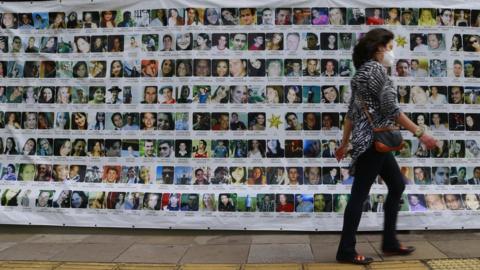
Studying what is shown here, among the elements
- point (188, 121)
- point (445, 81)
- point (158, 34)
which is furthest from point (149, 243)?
point (445, 81)

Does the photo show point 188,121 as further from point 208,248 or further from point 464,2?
point 464,2

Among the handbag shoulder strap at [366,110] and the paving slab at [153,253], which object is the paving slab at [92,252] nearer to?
the paving slab at [153,253]

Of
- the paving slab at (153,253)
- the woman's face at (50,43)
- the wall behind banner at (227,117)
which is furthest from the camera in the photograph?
the woman's face at (50,43)

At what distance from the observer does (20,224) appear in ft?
17.8

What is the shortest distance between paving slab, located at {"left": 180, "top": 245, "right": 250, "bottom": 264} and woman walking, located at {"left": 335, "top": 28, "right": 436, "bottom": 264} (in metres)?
0.91

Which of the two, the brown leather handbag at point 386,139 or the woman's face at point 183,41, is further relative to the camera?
the woman's face at point 183,41

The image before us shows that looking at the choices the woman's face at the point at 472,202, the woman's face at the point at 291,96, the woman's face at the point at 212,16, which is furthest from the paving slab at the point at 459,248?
the woman's face at the point at 212,16

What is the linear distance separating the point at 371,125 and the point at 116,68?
2769 millimetres

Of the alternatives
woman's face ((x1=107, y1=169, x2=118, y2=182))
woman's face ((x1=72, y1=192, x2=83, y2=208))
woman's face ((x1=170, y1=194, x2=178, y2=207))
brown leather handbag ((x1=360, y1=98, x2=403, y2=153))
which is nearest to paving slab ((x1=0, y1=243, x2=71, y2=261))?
woman's face ((x1=72, y1=192, x2=83, y2=208))

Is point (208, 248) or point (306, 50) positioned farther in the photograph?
point (306, 50)

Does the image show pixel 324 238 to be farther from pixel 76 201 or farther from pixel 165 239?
pixel 76 201

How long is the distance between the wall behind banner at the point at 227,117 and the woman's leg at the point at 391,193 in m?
0.82

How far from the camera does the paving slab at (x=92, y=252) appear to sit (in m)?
4.59

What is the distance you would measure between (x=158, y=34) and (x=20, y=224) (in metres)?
2.44
